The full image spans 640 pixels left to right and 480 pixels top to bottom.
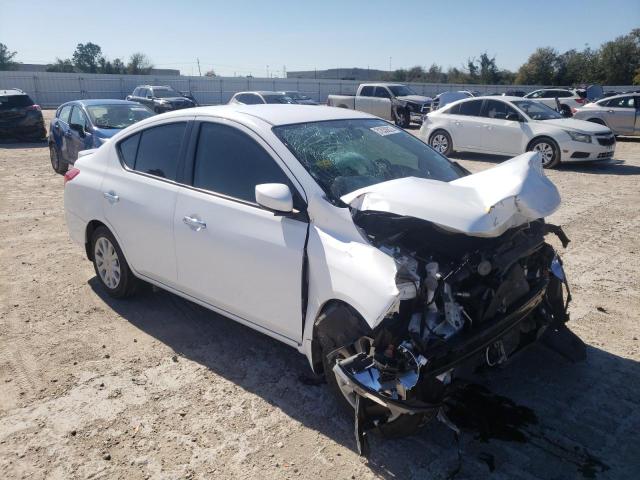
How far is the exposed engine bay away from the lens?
2.62 metres

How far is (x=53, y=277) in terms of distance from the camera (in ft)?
18.5

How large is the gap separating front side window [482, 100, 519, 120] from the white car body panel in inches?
396

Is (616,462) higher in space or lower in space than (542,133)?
lower

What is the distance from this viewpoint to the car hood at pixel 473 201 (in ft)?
8.79

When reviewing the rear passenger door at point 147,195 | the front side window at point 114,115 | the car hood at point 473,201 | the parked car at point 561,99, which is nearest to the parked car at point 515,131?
the front side window at point 114,115

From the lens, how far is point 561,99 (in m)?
24.4

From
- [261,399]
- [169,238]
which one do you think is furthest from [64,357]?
[261,399]

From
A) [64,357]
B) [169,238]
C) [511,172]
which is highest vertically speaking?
[511,172]

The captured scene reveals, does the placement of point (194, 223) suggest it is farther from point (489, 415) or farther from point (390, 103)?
point (390, 103)

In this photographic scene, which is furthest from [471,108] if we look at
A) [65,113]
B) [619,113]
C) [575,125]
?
[65,113]

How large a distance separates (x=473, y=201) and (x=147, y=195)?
2.63m

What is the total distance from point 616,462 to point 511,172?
1.72m

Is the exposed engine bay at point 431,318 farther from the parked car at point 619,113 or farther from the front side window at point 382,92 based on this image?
the front side window at point 382,92

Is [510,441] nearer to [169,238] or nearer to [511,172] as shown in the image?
[511,172]
